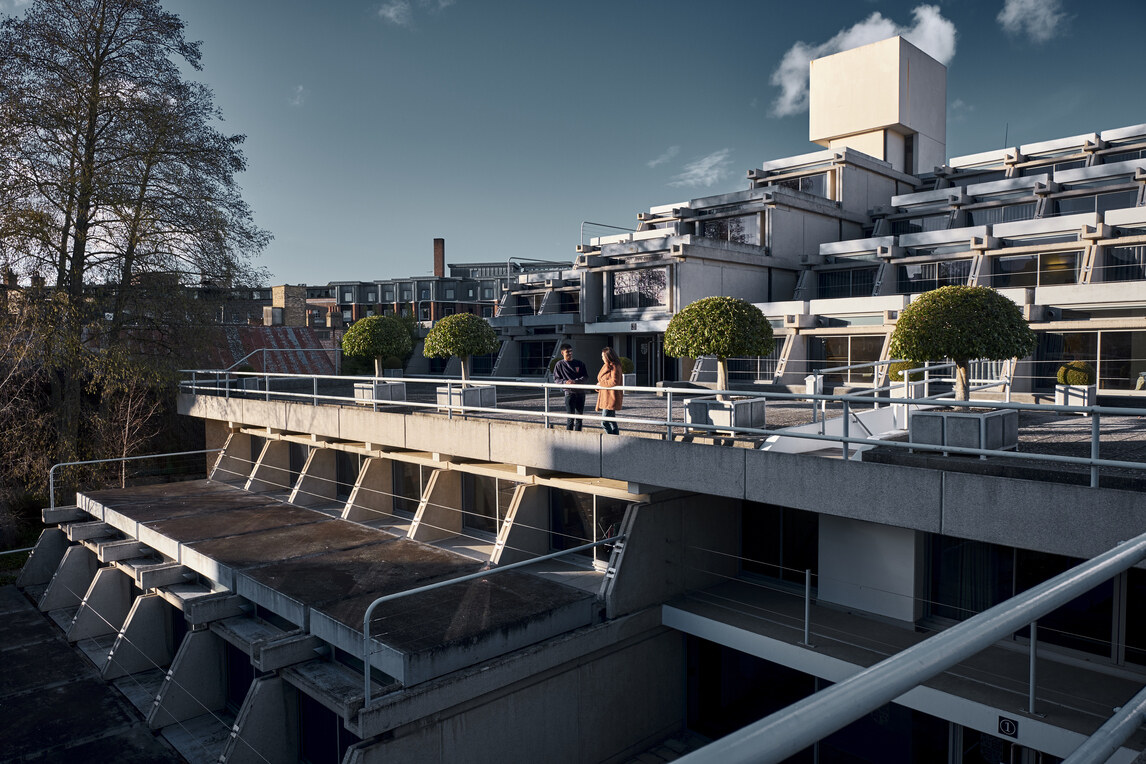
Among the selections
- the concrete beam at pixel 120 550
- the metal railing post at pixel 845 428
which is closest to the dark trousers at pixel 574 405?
the metal railing post at pixel 845 428

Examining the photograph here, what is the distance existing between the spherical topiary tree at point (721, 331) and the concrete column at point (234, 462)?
50.9 ft

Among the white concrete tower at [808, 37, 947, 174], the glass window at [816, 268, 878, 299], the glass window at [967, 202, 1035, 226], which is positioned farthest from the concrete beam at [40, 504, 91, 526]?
the white concrete tower at [808, 37, 947, 174]

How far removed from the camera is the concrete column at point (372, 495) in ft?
60.9

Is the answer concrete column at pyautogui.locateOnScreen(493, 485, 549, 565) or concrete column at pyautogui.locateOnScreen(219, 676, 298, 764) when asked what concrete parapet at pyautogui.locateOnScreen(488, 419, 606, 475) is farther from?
concrete column at pyautogui.locateOnScreen(219, 676, 298, 764)

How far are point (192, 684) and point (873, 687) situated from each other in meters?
15.7

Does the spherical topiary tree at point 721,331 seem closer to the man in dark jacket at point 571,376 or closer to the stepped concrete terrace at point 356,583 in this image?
the man in dark jacket at point 571,376

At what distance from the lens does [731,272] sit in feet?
117

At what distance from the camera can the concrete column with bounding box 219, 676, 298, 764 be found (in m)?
11.3

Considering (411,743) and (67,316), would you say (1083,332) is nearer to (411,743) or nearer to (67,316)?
(411,743)

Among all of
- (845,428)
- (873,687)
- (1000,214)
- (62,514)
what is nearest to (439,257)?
(1000,214)

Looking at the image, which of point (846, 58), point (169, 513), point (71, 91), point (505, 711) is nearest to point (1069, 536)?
point (505, 711)

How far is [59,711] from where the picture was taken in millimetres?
14133

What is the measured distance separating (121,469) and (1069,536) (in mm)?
24784

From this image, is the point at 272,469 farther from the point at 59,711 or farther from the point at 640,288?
the point at 640,288
